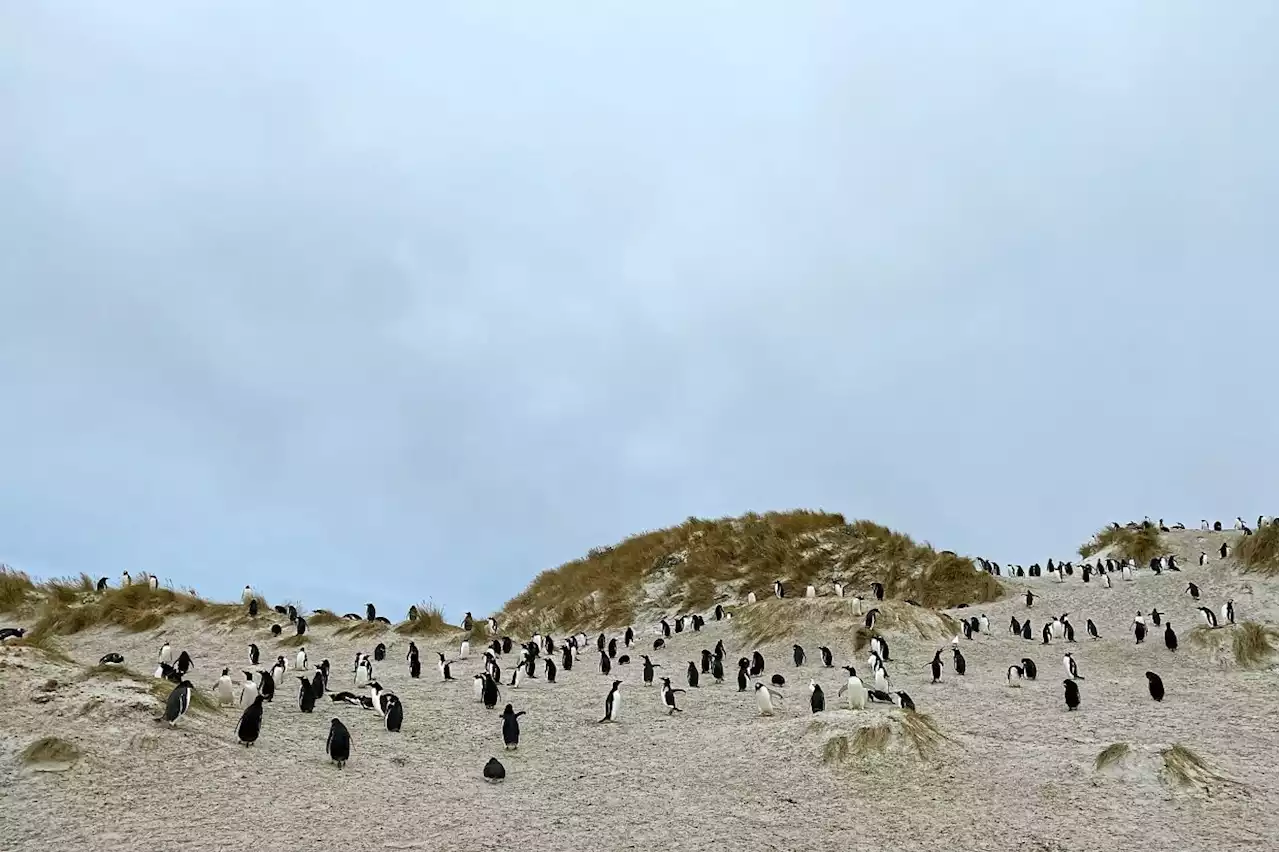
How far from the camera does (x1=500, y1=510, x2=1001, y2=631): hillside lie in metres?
32.8

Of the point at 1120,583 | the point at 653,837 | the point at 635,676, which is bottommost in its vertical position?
the point at 653,837

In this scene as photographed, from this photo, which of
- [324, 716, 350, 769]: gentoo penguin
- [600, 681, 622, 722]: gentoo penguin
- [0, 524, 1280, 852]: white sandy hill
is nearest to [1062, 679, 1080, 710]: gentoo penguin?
[0, 524, 1280, 852]: white sandy hill

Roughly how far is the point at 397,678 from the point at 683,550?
54.4 feet

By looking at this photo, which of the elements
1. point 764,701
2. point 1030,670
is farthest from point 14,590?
point 1030,670

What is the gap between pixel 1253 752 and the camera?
1349cm

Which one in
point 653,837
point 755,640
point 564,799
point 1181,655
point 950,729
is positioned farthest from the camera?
point 755,640

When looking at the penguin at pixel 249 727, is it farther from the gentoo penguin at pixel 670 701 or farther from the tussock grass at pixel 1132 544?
the tussock grass at pixel 1132 544

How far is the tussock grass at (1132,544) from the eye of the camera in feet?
124

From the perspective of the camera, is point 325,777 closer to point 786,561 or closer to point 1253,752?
point 1253,752

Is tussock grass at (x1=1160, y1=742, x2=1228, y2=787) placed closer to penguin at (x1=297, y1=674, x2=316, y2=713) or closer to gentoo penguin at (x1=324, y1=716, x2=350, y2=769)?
gentoo penguin at (x1=324, y1=716, x2=350, y2=769)

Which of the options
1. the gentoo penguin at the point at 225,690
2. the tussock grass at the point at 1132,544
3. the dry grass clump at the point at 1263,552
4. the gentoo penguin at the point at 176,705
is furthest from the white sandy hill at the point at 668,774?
the tussock grass at the point at 1132,544

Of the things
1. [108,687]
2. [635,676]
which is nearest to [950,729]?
[635,676]

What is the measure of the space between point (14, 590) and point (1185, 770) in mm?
35934

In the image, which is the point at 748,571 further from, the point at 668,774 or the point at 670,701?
the point at 668,774
